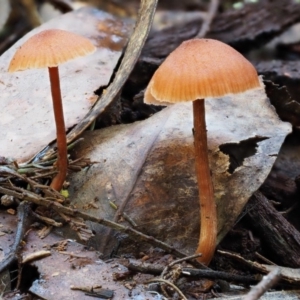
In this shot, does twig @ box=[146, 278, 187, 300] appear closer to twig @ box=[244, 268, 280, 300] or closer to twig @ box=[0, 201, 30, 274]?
twig @ box=[244, 268, 280, 300]

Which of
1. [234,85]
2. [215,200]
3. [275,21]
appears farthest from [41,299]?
[275,21]

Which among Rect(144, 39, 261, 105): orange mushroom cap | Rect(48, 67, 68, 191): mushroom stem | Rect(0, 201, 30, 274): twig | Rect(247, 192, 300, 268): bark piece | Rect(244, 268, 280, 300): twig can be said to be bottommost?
Rect(247, 192, 300, 268): bark piece

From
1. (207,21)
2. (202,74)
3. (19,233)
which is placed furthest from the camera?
(207,21)

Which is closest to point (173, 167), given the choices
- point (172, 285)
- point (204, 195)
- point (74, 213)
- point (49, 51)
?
point (204, 195)

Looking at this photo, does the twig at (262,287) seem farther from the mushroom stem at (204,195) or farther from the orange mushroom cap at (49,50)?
the orange mushroom cap at (49,50)

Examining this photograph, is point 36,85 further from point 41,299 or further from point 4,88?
point 41,299

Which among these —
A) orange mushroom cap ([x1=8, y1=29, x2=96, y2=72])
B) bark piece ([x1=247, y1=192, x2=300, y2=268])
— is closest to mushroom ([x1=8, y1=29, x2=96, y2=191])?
orange mushroom cap ([x1=8, y1=29, x2=96, y2=72])

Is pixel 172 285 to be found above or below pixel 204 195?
below

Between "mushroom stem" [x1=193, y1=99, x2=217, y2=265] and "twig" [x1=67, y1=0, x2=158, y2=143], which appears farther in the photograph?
"twig" [x1=67, y1=0, x2=158, y2=143]

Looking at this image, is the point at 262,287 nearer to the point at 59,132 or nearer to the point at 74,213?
the point at 74,213
